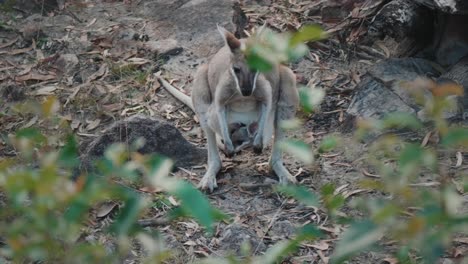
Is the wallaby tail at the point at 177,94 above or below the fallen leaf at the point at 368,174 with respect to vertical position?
below

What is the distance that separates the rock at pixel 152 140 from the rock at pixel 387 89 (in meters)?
1.15

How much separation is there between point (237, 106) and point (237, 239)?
3.94 feet

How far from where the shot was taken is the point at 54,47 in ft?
22.4

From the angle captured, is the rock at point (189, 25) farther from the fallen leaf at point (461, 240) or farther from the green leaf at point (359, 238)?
the green leaf at point (359, 238)

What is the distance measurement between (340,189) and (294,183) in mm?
304

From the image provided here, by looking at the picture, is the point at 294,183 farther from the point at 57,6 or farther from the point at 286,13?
the point at 57,6

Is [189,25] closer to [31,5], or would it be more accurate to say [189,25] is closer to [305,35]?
[31,5]

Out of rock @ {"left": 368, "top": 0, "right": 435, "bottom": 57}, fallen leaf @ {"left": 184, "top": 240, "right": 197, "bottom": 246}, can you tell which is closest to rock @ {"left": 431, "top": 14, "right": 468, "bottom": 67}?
rock @ {"left": 368, "top": 0, "right": 435, "bottom": 57}

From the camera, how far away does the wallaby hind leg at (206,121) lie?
16.8 feet

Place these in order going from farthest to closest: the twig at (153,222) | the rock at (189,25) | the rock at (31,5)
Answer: the rock at (31,5) < the rock at (189,25) < the twig at (153,222)

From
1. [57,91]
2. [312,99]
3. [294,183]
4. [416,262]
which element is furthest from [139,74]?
[312,99]

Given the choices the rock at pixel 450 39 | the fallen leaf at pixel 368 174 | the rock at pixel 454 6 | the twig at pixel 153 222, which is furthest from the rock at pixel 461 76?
the twig at pixel 153 222

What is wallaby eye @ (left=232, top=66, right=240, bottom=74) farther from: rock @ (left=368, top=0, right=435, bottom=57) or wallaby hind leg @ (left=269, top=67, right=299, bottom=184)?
rock @ (left=368, top=0, right=435, bottom=57)

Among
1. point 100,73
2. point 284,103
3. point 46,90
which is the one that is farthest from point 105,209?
point 100,73
